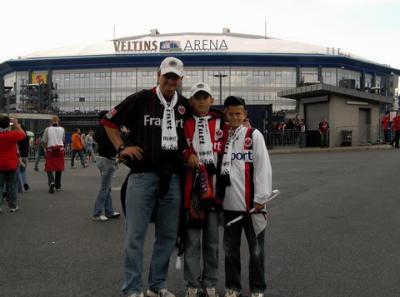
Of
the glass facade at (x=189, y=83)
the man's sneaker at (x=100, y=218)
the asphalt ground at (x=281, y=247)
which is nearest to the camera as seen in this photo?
the asphalt ground at (x=281, y=247)

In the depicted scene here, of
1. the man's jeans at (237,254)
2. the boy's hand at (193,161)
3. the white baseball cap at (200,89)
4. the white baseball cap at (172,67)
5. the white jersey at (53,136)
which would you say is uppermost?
the white baseball cap at (172,67)

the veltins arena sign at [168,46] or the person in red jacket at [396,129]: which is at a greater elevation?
the veltins arena sign at [168,46]

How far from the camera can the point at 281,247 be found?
17.9ft

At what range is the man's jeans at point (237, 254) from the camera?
378cm

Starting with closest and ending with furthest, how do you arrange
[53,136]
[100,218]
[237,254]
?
[237,254], [100,218], [53,136]

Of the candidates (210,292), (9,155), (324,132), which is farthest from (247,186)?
(324,132)

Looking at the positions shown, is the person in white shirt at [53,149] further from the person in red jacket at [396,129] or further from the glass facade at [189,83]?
the glass facade at [189,83]

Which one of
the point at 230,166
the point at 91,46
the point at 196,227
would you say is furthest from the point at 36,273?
the point at 91,46

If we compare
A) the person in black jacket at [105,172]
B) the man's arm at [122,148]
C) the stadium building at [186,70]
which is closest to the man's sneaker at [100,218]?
the person in black jacket at [105,172]

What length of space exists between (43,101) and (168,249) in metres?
78.6

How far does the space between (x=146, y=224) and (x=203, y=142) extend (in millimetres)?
821

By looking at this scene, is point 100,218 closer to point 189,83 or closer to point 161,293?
point 161,293

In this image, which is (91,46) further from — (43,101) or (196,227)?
(196,227)

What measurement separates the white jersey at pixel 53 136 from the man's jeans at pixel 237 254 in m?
7.57
